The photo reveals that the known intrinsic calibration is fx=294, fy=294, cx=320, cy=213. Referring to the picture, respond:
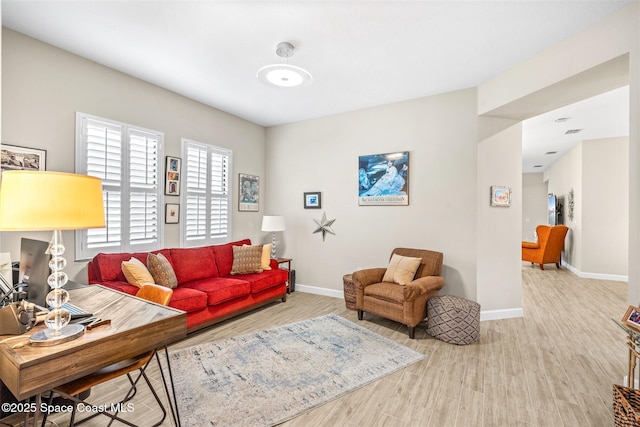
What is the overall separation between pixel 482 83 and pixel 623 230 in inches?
211

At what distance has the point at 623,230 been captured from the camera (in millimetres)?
6176

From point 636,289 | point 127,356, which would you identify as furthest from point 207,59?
point 636,289

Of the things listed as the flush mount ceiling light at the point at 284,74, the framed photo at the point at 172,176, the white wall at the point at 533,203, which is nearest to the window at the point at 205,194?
the framed photo at the point at 172,176

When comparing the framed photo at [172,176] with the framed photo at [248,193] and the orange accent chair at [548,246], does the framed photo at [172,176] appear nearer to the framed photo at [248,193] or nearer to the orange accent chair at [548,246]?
the framed photo at [248,193]

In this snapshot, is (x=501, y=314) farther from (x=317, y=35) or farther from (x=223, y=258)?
(x=317, y=35)

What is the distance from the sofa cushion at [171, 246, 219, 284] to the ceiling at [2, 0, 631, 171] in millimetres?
2194

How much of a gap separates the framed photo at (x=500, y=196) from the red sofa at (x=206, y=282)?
3094 mm

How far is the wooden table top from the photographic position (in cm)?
117

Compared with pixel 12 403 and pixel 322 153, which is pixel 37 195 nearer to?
pixel 12 403

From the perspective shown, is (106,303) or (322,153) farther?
(322,153)

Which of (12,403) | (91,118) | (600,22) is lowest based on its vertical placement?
(12,403)

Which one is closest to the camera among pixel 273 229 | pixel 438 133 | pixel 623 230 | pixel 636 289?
pixel 636 289

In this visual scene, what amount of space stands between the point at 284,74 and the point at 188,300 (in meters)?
2.48

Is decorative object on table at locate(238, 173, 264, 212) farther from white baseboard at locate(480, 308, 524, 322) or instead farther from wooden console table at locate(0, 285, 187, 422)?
white baseboard at locate(480, 308, 524, 322)
